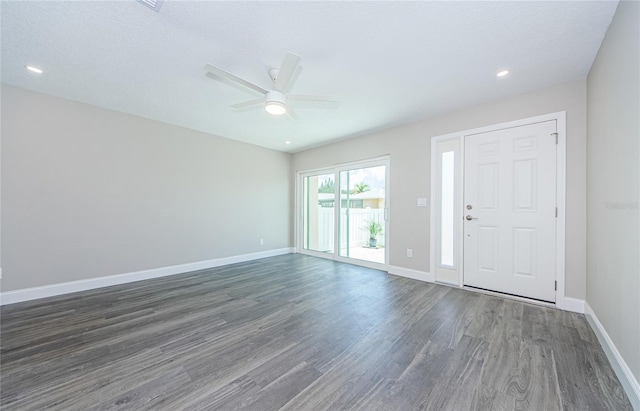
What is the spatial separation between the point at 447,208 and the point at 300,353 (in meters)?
2.86

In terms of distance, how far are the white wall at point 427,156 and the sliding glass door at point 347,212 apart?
23cm

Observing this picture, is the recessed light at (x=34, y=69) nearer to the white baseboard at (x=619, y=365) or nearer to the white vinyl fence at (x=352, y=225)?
the white vinyl fence at (x=352, y=225)

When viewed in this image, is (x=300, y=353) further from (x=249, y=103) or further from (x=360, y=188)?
(x=360, y=188)

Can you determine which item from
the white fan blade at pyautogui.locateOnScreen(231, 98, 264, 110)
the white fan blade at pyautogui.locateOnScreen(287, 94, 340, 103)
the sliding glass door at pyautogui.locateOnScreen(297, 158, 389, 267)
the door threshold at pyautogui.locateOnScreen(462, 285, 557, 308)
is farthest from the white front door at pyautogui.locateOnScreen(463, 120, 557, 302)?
the white fan blade at pyautogui.locateOnScreen(231, 98, 264, 110)

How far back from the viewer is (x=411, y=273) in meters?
3.79

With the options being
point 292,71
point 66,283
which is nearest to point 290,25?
point 292,71

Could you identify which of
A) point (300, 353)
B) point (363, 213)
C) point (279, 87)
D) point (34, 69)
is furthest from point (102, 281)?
point (363, 213)

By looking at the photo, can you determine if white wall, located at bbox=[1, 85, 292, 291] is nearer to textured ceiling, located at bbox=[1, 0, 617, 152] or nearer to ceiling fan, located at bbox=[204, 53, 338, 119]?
textured ceiling, located at bbox=[1, 0, 617, 152]

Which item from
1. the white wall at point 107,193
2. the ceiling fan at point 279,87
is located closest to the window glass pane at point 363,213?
the white wall at point 107,193

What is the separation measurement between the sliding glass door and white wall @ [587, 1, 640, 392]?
2448 millimetres

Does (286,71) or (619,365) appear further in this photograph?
(286,71)

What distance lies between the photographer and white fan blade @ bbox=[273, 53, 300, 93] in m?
1.75

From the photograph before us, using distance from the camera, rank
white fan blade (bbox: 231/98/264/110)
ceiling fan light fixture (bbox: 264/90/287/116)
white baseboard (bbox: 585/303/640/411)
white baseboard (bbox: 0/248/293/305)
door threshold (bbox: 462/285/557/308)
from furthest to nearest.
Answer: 1. white baseboard (bbox: 0/248/293/305)
2. door threshold (bbox: 462/285/557/308)
3. white fan blade (bbox: 231/98/264/110)
4. ceiling fan light fixture (bbox: 264/90/287/116)
5. white baseboard (bbox: 585/303/640/411)

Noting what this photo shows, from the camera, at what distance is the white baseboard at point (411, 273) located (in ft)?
11.8
